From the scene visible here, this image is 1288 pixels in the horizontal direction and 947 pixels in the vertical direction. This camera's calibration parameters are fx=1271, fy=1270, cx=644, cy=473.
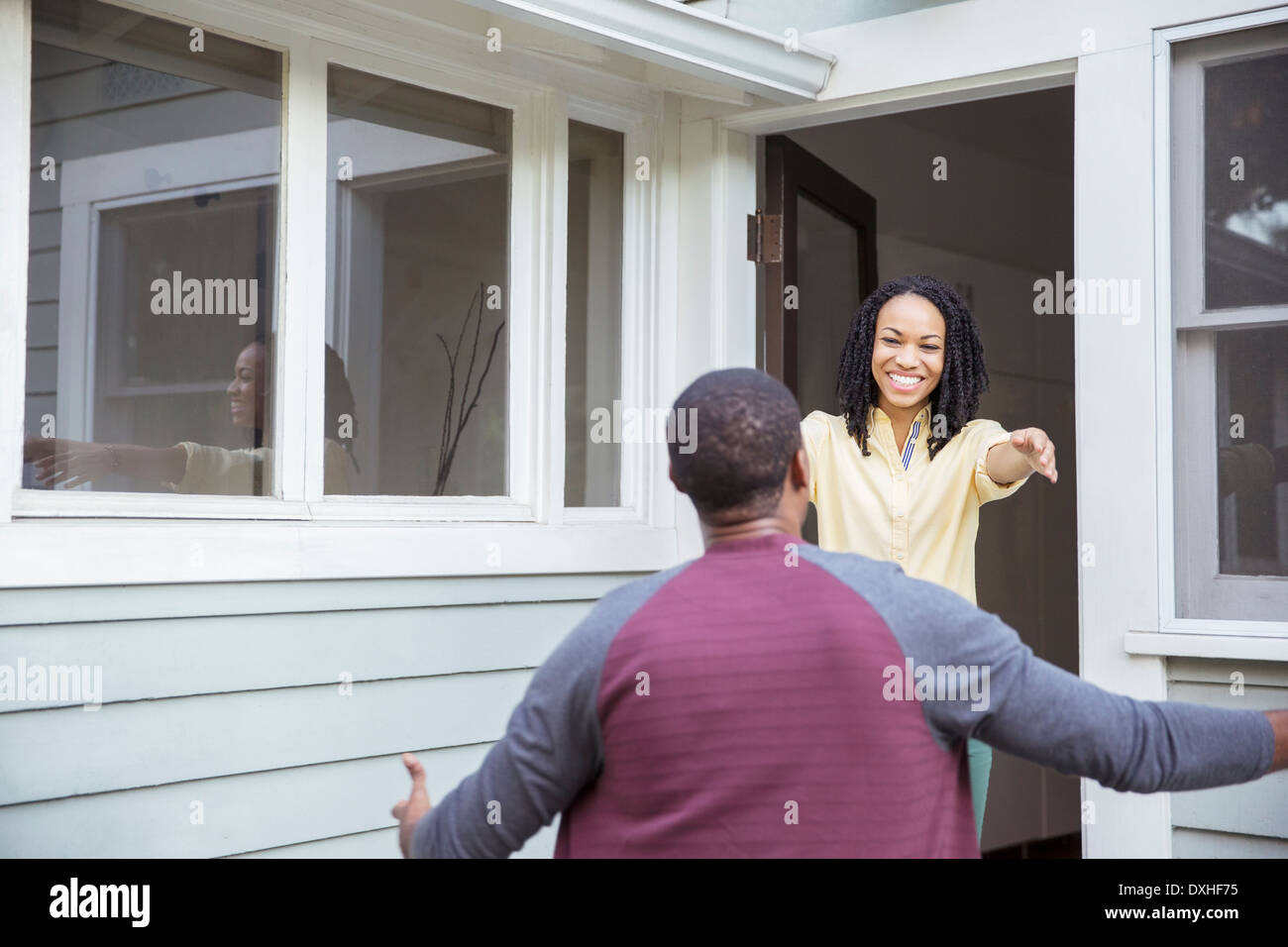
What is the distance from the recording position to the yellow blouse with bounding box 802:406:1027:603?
253cm

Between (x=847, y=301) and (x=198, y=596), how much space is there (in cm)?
223

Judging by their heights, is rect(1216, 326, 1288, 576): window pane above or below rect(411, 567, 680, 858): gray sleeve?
above

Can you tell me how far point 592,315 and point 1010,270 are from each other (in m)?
2.75

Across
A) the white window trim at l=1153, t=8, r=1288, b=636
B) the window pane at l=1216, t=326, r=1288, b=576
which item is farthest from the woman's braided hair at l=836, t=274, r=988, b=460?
the window pane at l=1216, t=326, r=1288, b=576

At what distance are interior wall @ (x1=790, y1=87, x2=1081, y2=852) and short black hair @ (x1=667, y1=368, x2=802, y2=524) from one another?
3485mm

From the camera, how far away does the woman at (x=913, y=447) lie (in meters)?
2.53

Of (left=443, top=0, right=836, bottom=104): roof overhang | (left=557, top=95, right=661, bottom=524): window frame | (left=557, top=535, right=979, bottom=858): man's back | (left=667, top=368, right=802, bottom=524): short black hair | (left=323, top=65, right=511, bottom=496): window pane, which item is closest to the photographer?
(left=557, top=535, right=979, bottom=858): man's back

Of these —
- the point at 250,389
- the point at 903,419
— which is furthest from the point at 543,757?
the point at 250,389

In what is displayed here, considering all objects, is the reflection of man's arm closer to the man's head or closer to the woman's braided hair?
the woman's braided hair

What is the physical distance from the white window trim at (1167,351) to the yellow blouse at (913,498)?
461mm

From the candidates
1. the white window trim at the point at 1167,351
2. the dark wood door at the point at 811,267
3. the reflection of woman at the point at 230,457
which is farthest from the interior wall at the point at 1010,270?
the reflection of woman at the point at 230,457

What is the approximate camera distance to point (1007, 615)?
5301mm

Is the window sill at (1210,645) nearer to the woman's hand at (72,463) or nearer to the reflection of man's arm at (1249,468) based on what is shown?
the reflection of man's arm at (1249,468)

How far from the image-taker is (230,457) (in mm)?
2760
